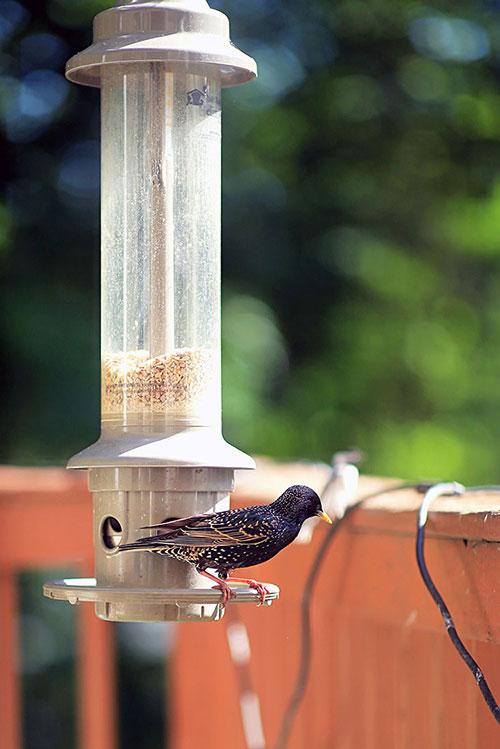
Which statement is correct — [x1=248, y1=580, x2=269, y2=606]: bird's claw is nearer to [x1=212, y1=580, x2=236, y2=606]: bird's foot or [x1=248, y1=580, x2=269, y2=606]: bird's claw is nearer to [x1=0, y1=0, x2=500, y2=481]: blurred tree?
[x1=212, y1=580, x2=236, y2=606]: bird's foot

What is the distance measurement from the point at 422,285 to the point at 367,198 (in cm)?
51

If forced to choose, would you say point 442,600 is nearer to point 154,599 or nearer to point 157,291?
point 154,599

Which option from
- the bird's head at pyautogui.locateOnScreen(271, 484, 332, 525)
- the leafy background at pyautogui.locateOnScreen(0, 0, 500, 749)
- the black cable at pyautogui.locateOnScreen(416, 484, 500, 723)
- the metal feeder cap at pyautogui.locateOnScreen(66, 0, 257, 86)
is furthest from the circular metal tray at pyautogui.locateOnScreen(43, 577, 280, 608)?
the leafy background at pyautogui.locateOnScreen(0, 0, 500, 749)

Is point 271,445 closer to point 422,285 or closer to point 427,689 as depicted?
point 422,285

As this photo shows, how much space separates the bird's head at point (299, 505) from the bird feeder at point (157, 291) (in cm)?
11

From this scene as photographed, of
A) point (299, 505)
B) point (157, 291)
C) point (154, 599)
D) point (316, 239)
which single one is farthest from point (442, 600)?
point (316, 239)

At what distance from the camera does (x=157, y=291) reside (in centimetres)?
181

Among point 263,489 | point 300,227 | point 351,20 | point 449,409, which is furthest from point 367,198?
point 263,489

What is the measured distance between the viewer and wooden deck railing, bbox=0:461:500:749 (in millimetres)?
1604

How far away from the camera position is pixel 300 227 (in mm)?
4637

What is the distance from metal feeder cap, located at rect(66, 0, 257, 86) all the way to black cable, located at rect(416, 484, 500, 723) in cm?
75

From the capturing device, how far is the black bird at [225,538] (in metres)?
1.55

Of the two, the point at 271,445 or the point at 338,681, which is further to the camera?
the point at 271,445

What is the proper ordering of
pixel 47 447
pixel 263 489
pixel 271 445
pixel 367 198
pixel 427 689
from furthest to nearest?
pixel 367 198 < pixel 271 445 < pixel 47 447 < pixel 263 489 < pixel 427 689
